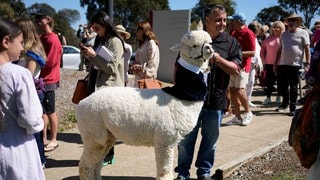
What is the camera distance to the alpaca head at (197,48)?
3.76 metres

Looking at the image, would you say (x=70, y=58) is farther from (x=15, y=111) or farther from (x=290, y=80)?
(x=15, y=111)

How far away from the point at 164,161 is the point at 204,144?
0.87 metres

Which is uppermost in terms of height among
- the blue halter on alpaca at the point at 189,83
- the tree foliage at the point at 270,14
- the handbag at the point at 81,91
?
the tree foliage at the point at 270,14

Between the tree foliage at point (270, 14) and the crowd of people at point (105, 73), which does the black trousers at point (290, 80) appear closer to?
the crowd of people at point (105, 73)

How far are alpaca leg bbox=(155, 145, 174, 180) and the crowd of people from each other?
0.72 meters

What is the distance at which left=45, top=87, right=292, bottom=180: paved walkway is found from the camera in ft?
16.3

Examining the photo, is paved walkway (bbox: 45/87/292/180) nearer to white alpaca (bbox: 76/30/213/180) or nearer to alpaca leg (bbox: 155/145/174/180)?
alpaca leg (bbox: 155/145/174/180)

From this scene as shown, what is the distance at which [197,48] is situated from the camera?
3.78 meters

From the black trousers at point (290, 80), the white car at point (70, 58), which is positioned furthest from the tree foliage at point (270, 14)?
the black trousers at point (290, 80)

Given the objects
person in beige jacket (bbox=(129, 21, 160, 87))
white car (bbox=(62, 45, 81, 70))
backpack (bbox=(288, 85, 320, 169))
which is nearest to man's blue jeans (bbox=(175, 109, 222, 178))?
backpack (bbox=(288, 85, 320, 169))

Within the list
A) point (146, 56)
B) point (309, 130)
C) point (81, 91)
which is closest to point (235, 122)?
point (146, 56)

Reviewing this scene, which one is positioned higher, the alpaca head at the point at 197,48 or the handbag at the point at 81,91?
the alpaca head at the point at 197,48

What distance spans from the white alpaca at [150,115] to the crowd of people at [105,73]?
17.3 inches

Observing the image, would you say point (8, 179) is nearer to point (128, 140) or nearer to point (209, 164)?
point (128, 140)
